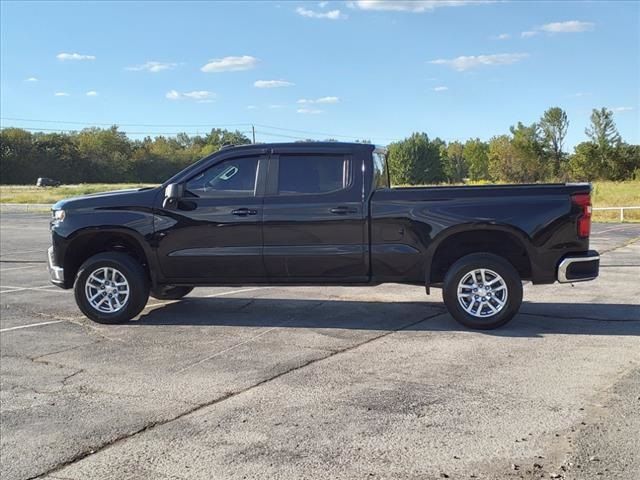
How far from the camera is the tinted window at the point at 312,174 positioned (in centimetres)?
743

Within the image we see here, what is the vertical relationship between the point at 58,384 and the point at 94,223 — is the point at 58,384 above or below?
below

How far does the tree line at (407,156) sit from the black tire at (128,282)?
6778cm

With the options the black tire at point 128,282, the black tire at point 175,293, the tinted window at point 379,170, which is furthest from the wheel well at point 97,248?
the tinted window at point 379,170

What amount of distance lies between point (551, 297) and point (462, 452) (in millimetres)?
5689

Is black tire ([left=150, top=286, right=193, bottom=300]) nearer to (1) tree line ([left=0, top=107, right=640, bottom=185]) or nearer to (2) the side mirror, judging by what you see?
(2) the side mirror

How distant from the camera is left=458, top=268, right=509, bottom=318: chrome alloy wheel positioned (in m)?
7.02

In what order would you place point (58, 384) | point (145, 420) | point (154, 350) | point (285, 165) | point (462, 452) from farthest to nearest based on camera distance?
point (285, 165) < point (154, 350) < point (58, 384) < point (145, 420) < point (462, 452)

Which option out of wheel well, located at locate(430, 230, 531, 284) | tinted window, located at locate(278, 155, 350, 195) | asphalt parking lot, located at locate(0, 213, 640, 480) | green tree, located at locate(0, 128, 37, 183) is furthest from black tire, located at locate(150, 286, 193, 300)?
green tree, located at locate(0, 128, 37, 183)

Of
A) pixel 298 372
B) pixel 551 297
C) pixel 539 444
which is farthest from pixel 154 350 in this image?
pixel 551 297

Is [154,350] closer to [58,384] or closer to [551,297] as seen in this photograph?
[58,384]

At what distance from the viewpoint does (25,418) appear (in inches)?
188

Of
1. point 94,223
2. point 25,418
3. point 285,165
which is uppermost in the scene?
point 285,165

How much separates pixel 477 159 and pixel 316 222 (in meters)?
118

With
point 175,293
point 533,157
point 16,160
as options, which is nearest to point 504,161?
point 533,157
